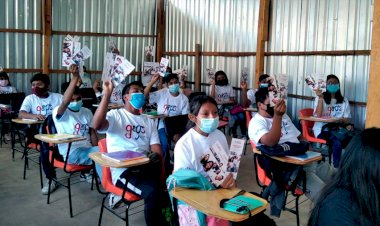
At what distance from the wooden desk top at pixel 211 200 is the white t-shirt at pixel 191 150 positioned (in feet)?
0.82

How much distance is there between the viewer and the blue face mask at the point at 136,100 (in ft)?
10.1

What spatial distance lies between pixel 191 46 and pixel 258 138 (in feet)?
20.9

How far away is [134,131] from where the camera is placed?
3.09 m

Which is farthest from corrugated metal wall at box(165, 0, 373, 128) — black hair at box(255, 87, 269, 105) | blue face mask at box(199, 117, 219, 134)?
blue face mask at box(199, 117, 219, 134)

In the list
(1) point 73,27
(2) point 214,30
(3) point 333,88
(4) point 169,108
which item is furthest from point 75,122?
(1) point 73,27

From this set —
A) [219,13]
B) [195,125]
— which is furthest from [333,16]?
[195,125]

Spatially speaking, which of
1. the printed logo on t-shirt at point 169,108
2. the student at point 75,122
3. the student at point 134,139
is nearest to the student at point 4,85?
the printed logo on t-shirt at point 169,108

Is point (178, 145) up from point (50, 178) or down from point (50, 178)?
up

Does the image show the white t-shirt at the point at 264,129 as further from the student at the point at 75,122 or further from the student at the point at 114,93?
the student at the point at 114,93

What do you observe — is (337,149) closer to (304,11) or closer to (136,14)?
(304,11)

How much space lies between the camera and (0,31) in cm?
791

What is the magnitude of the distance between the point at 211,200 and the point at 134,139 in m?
1.34

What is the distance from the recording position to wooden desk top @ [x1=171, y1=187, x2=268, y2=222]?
1703 mm

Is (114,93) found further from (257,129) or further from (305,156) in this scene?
(305,156)
